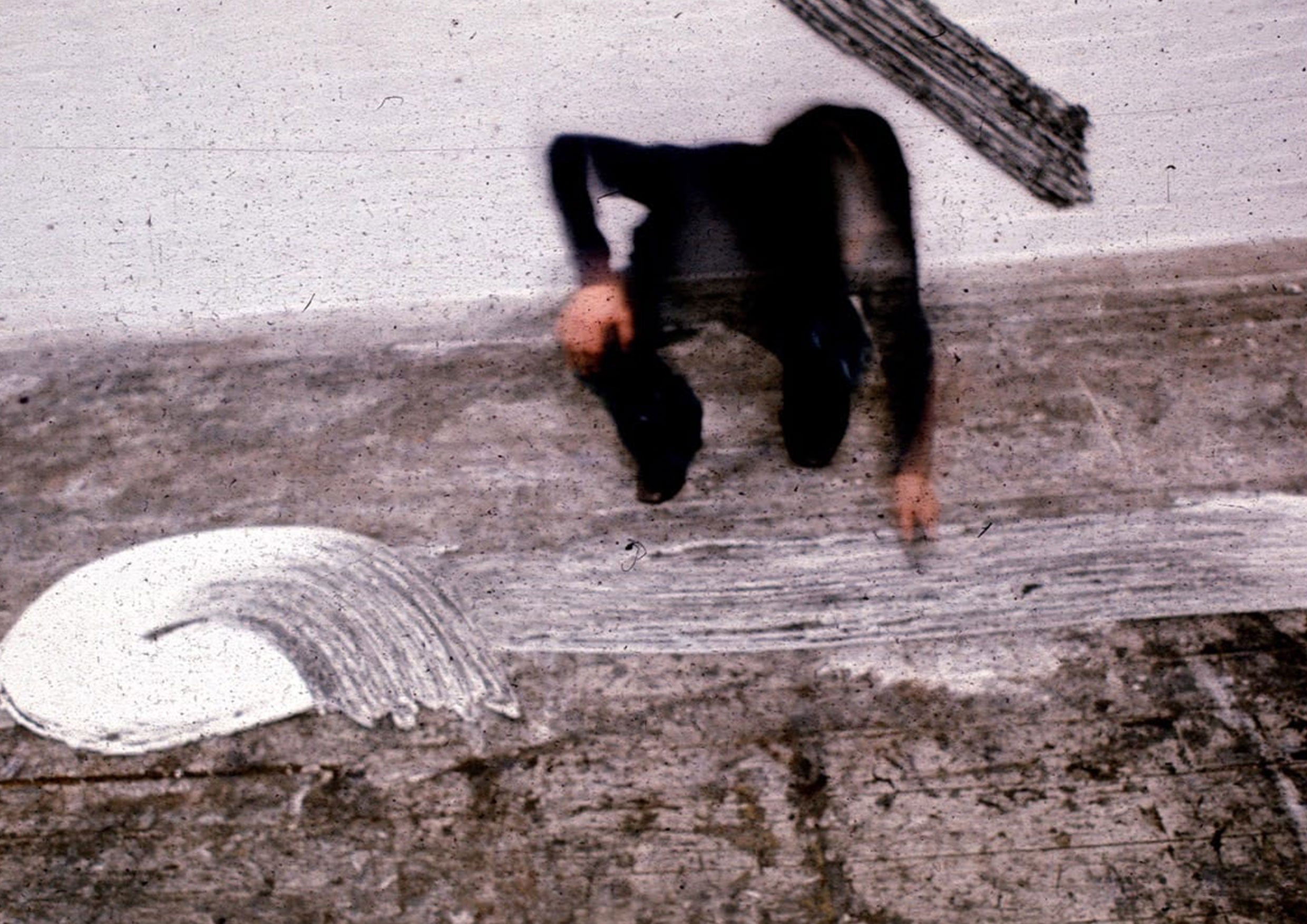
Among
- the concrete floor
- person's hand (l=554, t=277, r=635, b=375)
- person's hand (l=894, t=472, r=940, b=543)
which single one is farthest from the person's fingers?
person's hand (l=894, t=472, r=940, b=543)

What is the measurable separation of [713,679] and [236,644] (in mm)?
1335

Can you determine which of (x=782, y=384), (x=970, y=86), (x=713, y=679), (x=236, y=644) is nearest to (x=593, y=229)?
(x=782, y=384)

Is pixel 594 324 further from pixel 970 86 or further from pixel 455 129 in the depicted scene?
A: pixel 970 86

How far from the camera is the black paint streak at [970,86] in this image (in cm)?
284

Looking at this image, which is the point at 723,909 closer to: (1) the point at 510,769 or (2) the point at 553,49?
(1) the point at 510,769

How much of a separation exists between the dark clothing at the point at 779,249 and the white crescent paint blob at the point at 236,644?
0.86 m

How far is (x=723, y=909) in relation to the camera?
226cm

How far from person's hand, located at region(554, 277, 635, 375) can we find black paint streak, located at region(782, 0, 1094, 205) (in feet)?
3.38

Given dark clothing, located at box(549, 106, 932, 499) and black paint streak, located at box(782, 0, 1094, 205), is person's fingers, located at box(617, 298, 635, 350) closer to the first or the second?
dark clothing, located at box(549, 106, 932, 499)

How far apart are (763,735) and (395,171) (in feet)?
6.77

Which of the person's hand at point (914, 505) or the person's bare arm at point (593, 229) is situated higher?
the person's bare arm at point (593, 229)

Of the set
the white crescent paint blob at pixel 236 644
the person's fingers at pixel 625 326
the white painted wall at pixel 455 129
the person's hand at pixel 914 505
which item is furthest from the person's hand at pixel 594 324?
the person's hand at pixel 914 505

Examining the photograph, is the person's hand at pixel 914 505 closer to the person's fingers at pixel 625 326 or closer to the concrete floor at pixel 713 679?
the concrete floor at pixel 713 679

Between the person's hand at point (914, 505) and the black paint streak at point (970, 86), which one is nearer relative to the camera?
the person's hand at point (914, 505)
